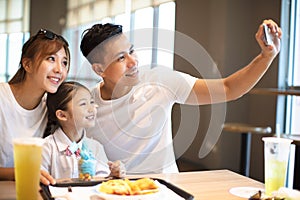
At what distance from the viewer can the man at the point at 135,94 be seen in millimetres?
1494

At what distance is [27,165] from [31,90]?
0.56 meters

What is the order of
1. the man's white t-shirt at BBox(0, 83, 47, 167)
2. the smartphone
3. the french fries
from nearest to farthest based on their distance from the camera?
the french fries → the smartphone → the man's white t-shirt at BBox(0, 83, 47, 167)

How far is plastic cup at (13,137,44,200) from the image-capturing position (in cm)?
92

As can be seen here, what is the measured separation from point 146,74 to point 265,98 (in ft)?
9.08

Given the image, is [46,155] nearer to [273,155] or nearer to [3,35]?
[273,155]

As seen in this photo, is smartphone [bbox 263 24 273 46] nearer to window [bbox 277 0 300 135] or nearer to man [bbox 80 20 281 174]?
man [bbox 80 20 281 174]

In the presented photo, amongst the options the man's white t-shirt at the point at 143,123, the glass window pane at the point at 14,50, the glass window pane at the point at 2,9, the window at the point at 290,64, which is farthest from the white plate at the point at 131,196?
the glass window pane at the point at 2,9

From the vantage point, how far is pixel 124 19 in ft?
12.6

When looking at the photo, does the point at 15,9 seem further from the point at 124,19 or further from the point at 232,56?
the point at 232,56

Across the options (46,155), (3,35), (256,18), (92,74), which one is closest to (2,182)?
(46,155)

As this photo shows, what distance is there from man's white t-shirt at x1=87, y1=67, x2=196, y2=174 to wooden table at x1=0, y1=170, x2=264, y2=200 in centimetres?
17

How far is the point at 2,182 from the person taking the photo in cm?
123

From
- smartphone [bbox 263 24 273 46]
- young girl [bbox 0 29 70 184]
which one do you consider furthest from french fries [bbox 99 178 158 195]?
smartphone [bbox 263 24 273 46]

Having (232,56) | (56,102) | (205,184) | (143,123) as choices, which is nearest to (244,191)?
(205,184)
